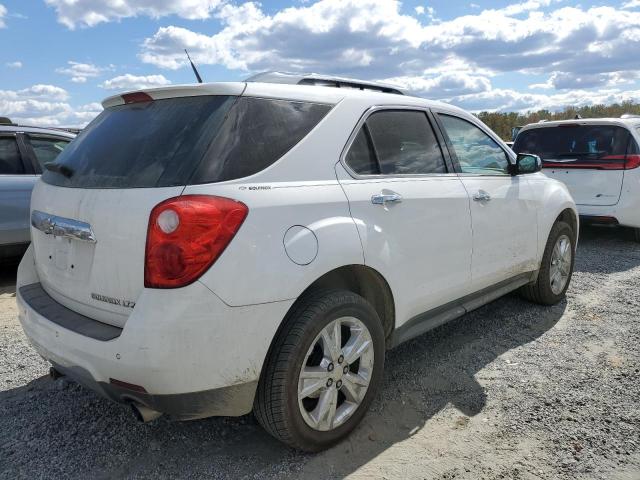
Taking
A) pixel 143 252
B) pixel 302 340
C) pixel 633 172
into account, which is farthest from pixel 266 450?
pixel 633 172

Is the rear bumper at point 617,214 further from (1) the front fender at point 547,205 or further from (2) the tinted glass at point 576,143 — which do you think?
(1) the front fender at point 547,205

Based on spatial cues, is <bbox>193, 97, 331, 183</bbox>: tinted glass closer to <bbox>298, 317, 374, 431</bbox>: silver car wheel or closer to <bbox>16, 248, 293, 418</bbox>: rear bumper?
<bbox>16, 248, 293, 418</bbox>: rear bumper

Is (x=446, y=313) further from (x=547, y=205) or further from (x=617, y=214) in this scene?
(x=617, y=214)

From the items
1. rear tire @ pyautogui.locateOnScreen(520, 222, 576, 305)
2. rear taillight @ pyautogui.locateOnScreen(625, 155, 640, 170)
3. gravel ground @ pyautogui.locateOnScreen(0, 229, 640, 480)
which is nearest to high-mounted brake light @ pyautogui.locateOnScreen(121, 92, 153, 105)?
gravel ground @ pyautogui.locateOnScreen(0, 229, 640, 480)

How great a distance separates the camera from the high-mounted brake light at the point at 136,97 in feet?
9.14

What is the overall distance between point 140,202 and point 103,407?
1.53 meters

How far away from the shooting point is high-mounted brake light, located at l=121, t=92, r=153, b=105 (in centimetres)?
279

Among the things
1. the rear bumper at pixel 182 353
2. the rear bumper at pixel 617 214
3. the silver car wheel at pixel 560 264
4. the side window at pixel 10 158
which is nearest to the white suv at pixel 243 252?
the rear bumper at pixel 182 353

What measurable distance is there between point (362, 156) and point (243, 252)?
104 cm

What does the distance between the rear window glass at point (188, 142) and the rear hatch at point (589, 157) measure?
18.9ft

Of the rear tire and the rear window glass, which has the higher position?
the rear window glass

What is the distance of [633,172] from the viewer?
7.11m

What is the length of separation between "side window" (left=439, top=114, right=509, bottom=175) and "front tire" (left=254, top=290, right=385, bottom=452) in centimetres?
152

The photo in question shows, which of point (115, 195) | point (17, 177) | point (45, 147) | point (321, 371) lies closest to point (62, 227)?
point (115, 195)
